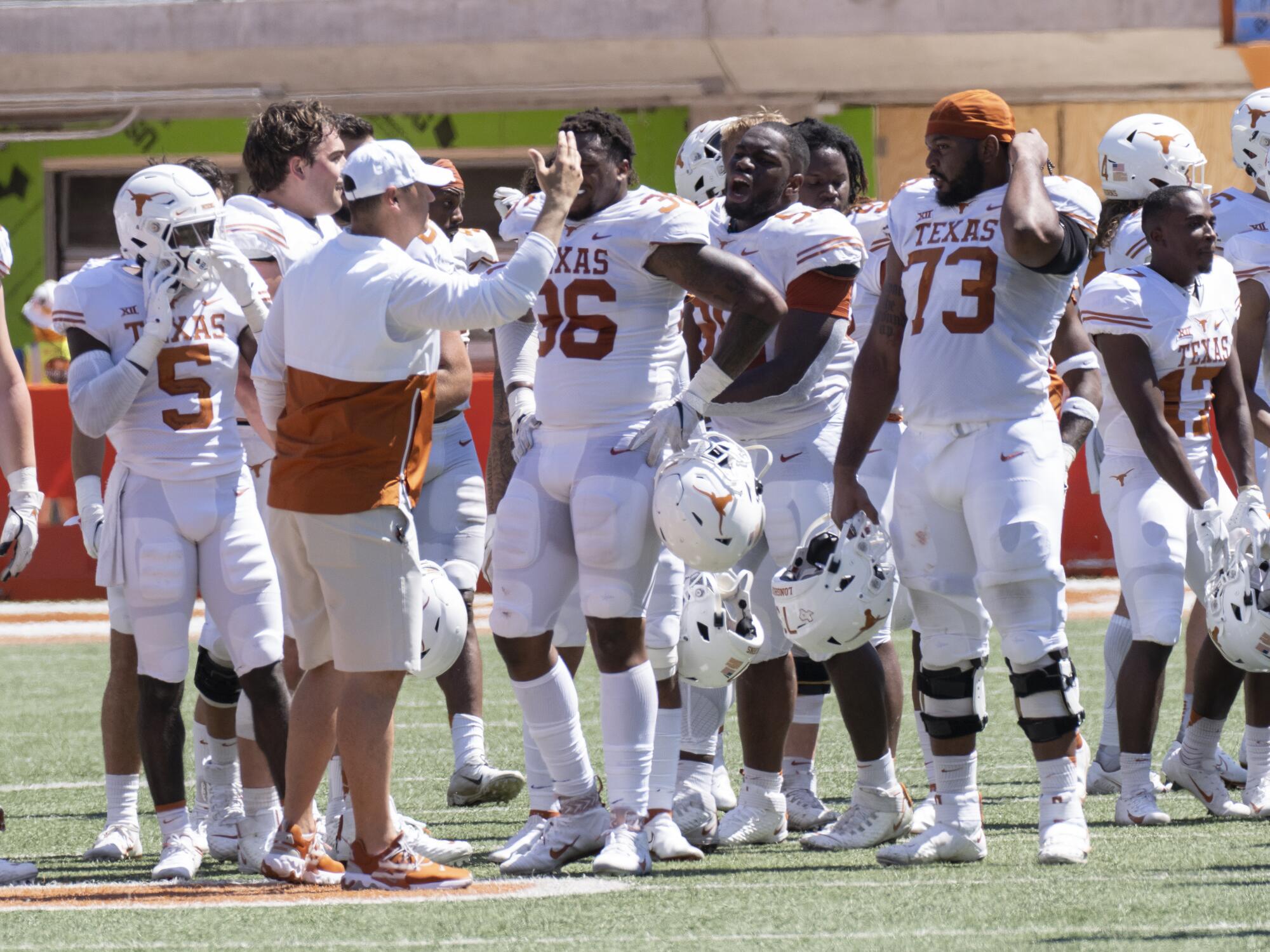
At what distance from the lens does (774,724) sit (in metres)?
6.11

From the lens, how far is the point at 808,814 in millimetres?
6457

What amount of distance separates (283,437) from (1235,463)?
2.97 metres

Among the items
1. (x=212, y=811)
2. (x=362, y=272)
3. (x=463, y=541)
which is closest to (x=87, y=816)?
(x=212, y=811)

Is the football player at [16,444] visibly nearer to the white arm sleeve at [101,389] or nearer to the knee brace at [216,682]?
the white arm sleeve at [101,389]

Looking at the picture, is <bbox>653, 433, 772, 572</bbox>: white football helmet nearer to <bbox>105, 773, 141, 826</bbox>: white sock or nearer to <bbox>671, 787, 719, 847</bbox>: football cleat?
<bbox>671, 787, 719, 847</bbox>: football cleat

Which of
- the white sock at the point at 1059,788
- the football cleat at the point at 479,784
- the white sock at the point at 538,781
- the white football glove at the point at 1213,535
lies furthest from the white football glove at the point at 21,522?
the white football glove at the point at 1213,535

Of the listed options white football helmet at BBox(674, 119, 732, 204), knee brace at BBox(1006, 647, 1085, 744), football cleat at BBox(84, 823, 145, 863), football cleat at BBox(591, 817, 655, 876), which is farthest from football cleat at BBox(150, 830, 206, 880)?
white football helmet at BBox(674, 119, 732, 204)

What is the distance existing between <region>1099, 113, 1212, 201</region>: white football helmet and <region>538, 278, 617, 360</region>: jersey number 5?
2.55 meters

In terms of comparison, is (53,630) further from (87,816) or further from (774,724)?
(774,724)

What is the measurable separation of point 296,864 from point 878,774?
1698 millimetres

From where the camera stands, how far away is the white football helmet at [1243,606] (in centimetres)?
601

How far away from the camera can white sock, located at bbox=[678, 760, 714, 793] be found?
6266 mm

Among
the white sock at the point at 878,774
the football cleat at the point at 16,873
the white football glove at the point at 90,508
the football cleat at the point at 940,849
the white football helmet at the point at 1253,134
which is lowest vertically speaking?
the football cleat at the point at 16,873

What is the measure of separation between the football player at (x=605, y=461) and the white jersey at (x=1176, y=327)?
1.37m
